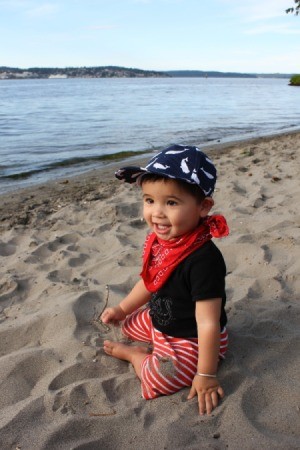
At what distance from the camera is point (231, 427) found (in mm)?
1960

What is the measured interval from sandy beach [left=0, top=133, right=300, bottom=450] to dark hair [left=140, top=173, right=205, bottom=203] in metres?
0.89

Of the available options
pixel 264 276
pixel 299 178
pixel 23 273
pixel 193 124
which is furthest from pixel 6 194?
pixel 193 124

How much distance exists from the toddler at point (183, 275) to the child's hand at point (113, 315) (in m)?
0.38

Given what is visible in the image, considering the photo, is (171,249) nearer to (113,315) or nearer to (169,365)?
(169,365)

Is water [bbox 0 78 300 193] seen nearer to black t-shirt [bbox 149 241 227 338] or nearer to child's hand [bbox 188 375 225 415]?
black t-shirt [bbox 149 241 227 338]

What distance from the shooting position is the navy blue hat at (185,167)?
213 cm

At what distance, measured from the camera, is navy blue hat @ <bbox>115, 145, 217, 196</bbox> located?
7.00 ft

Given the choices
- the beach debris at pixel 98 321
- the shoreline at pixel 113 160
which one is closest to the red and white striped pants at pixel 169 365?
the beach debris at pixel 98 321

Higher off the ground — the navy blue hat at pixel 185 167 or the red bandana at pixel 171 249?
the navy blue hat at pixel 185 167

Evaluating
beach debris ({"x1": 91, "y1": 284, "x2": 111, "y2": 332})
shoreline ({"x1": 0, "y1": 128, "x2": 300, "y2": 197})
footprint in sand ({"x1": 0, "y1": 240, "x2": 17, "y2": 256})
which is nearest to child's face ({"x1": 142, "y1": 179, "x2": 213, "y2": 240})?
beach debris ({"x1": 91, "y1": 284, "x2": 111, "y2": 332})

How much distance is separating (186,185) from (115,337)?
3.77 feet

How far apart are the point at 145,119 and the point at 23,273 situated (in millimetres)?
15033

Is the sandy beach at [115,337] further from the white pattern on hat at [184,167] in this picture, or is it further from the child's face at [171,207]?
the white pattern on hat at [184,167]

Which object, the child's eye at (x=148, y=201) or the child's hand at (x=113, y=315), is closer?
the child's eye at (x=148, y=201)
